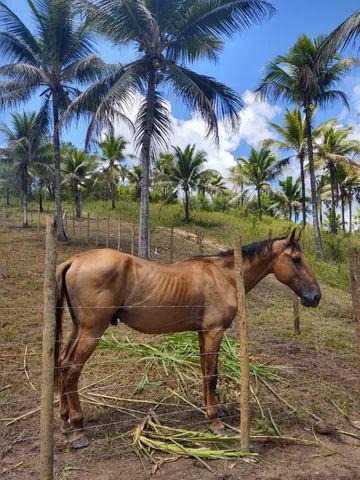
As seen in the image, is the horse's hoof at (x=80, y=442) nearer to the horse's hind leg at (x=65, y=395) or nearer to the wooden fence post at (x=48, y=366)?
the horse's hind leg at (x=65, y=395)

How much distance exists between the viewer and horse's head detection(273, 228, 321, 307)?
467cm

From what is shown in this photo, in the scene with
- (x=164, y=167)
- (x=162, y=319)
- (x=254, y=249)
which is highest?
(x=164, y=167)

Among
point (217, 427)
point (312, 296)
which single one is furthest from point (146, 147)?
point (217, 427)

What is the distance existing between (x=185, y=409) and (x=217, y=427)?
0.59 metres

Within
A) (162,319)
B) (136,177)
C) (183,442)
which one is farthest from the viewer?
(136,177)

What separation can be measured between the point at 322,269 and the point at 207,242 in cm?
681

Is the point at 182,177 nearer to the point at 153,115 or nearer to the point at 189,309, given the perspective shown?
the point at 153,115

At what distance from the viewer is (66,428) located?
3.86m

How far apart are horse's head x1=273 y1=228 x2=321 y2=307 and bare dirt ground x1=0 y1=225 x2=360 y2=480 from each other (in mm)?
1277

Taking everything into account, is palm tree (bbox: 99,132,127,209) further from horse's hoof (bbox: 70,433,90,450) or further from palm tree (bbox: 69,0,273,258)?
horse's hoof (bbox: 70,433,90,450)

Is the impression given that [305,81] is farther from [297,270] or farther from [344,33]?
[297,270]

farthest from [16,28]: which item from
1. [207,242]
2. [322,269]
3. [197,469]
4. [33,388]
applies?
[197,469]

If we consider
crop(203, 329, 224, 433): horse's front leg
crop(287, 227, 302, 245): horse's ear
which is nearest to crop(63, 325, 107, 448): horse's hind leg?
crop(203, 329, 224, 433): horse's front leg

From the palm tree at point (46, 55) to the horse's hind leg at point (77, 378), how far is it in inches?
606
